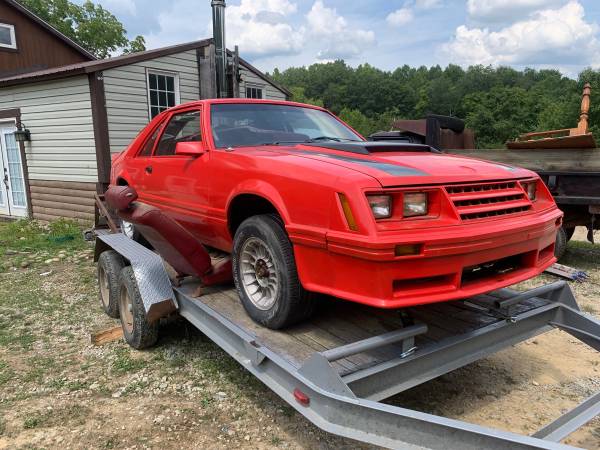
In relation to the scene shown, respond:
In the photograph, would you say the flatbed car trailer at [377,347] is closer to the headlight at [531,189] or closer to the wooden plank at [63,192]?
the headlight at [531,189]

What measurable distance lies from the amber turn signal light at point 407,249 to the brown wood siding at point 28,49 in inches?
634

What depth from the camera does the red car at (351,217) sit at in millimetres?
2258

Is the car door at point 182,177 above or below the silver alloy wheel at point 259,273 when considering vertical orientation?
above

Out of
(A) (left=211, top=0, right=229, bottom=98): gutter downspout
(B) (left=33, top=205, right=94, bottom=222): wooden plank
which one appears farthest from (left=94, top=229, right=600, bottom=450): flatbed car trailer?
(A) (left=211, top=0, right=229, bottom=98): gutter downspout

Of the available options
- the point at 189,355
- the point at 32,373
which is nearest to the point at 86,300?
the point at 32,373

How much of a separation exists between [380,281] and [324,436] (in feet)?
3.91

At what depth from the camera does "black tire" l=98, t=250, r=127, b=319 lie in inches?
173

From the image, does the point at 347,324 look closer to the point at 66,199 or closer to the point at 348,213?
the point at 348,213

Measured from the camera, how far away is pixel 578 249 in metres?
8.02

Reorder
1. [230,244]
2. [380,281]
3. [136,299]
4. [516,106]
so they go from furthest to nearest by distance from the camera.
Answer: [516,106] → [136,299] → [230,244] → [380,281]

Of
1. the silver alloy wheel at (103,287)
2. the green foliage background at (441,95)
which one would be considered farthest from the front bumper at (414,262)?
the green foliage background at (441,95)

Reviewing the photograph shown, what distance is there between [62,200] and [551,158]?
1001cm

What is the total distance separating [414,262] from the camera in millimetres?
2230

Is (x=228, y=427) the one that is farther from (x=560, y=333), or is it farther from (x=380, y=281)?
(x=560, y=333)
